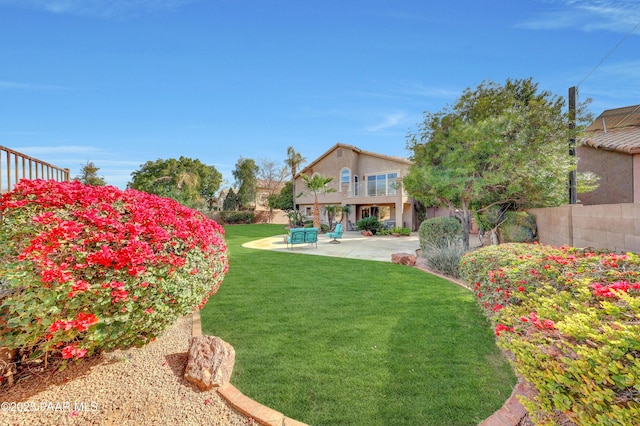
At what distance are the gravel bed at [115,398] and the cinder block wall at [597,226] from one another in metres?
7.00

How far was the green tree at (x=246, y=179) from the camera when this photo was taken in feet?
124

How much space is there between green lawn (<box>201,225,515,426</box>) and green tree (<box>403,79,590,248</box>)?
224 inches

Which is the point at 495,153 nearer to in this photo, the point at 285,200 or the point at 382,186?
the point at 382,186

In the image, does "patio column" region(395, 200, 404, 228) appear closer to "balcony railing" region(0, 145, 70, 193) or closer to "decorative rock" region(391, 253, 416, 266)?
"decorative rock" region(391, 253, 416, 266)

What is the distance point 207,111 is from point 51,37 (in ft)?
25.1

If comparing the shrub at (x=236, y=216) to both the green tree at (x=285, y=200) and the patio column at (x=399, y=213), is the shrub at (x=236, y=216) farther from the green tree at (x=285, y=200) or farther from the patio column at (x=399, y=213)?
the patio column at (x=399, y=213)

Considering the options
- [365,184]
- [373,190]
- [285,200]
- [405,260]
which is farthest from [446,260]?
[285,200]

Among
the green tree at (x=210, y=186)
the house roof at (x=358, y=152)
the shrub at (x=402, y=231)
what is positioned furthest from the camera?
the green tree at (x=210, y=186)

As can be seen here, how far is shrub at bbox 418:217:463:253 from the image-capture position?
10234 mm

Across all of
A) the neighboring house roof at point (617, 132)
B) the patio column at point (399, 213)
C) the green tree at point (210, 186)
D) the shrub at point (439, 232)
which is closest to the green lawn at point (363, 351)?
the shrub at point (439, 232)

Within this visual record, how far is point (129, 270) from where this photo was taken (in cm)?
262

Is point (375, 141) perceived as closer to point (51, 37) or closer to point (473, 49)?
point (473, 49)

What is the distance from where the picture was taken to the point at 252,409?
251cm

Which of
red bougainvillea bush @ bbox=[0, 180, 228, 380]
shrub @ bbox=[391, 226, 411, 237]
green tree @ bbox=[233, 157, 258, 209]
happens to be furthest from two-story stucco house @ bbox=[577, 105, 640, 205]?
green tree @ bbox=[233, 157, 258, 209]
